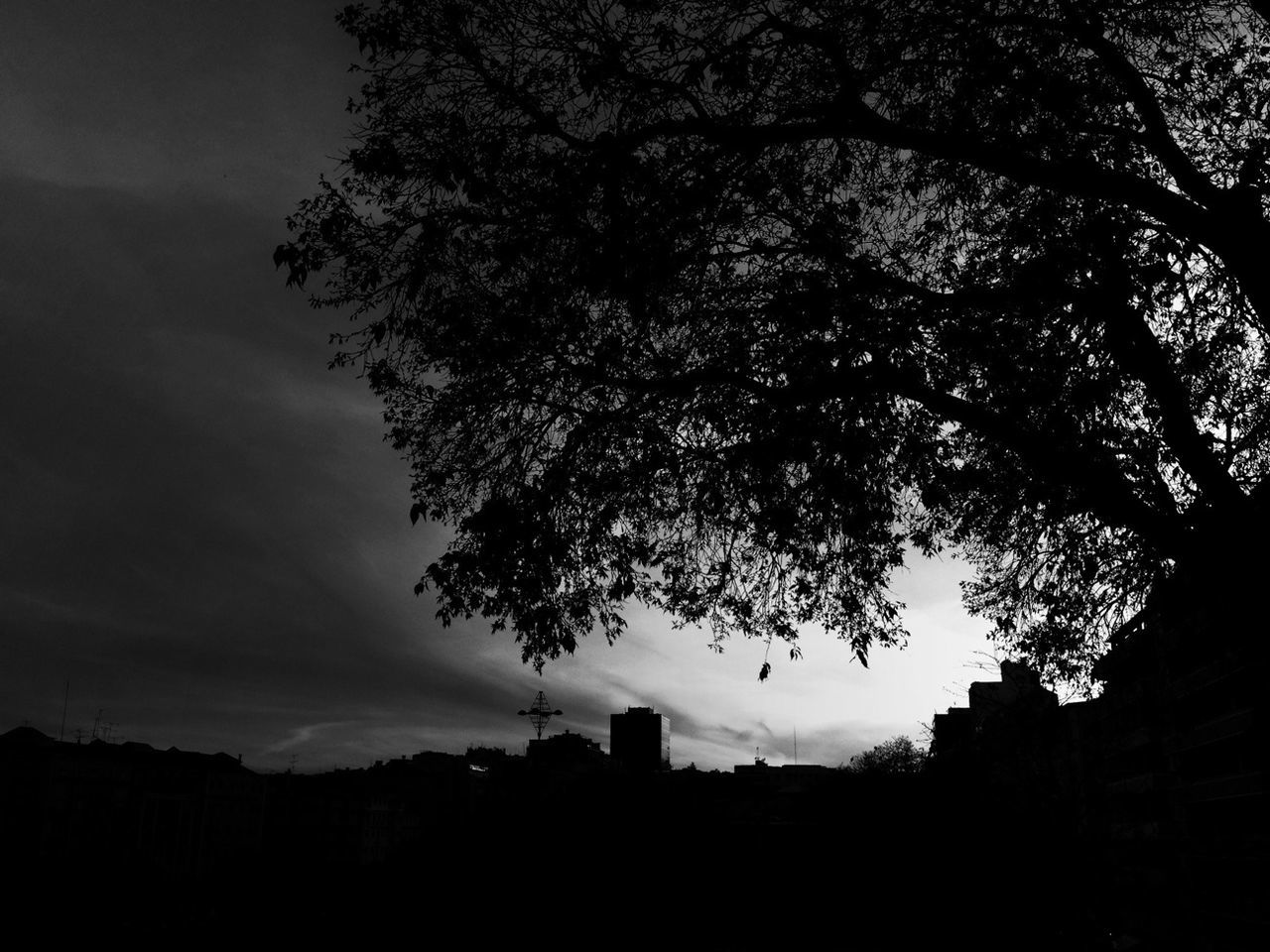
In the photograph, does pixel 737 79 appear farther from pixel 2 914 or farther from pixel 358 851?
pixel 358 851

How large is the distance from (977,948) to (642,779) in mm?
11181

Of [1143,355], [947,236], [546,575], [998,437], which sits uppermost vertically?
[947,236]

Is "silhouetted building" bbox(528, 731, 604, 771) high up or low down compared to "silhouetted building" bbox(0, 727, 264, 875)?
up

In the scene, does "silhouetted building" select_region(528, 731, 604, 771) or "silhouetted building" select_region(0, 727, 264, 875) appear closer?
"silhouetted building" select_region(0, 727, 264, 875)

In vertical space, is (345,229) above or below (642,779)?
above

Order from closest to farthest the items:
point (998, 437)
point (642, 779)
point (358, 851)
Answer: point (998, 437)
point (642, 779)
point (358, 851)

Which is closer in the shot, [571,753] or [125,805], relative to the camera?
[125,805]

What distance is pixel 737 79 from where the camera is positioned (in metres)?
8.82

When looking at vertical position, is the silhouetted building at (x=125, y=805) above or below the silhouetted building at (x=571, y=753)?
below

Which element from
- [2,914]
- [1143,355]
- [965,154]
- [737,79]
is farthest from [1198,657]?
[2,914]

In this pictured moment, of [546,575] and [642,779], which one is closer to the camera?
[546,575]

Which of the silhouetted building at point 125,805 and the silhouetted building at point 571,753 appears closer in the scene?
the silhouetted building at point 125,805

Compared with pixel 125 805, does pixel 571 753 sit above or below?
above

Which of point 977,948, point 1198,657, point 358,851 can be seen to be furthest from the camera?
point 358,851
